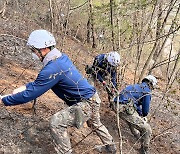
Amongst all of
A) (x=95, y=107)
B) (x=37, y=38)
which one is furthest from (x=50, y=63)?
(x=95, y=107)

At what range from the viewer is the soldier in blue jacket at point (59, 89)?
15.1 ft

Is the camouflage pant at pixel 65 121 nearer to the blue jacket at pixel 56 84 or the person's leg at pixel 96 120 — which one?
the person's leg at pixel 96 120

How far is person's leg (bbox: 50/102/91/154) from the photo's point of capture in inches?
201

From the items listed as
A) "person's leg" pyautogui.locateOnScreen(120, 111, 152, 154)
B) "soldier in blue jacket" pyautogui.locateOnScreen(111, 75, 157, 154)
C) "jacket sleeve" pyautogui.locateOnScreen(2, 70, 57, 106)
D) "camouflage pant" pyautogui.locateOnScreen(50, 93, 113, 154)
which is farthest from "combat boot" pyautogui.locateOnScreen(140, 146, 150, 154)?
"jacket sleeve" pyautogui.locateOnScreen(2, 70, 57, 106)

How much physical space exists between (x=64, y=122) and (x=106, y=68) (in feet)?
3.49

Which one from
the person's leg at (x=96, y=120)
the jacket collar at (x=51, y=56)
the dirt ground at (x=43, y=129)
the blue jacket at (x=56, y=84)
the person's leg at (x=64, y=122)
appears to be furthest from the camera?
the dirt ground at (x=43, y=129)

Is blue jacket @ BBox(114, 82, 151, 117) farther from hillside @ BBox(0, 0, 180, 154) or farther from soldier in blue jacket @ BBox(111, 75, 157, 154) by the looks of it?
hillside @ BBox(0, 0, 180, 154)

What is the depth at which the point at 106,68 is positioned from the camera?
5465 millimetres

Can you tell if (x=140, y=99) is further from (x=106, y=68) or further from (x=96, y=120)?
(x=106, y=68)

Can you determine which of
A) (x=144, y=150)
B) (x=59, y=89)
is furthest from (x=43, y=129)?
(x=144, y=150)

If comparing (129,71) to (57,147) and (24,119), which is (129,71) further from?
(57,147)

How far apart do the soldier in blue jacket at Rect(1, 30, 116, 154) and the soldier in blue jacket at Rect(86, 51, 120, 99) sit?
0.42m

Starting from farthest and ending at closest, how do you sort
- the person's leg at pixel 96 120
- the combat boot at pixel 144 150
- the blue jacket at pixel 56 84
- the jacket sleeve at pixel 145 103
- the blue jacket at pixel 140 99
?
the combat boot at pixel 144 150
the jacket sleeve at pixel 145 103
the blue jacket at pixel 140 99
the person's leg at pixel 96 120
the blue jacket at pixel 56 84

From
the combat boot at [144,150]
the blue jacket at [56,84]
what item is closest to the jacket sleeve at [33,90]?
the blue jacket at [56,84]
